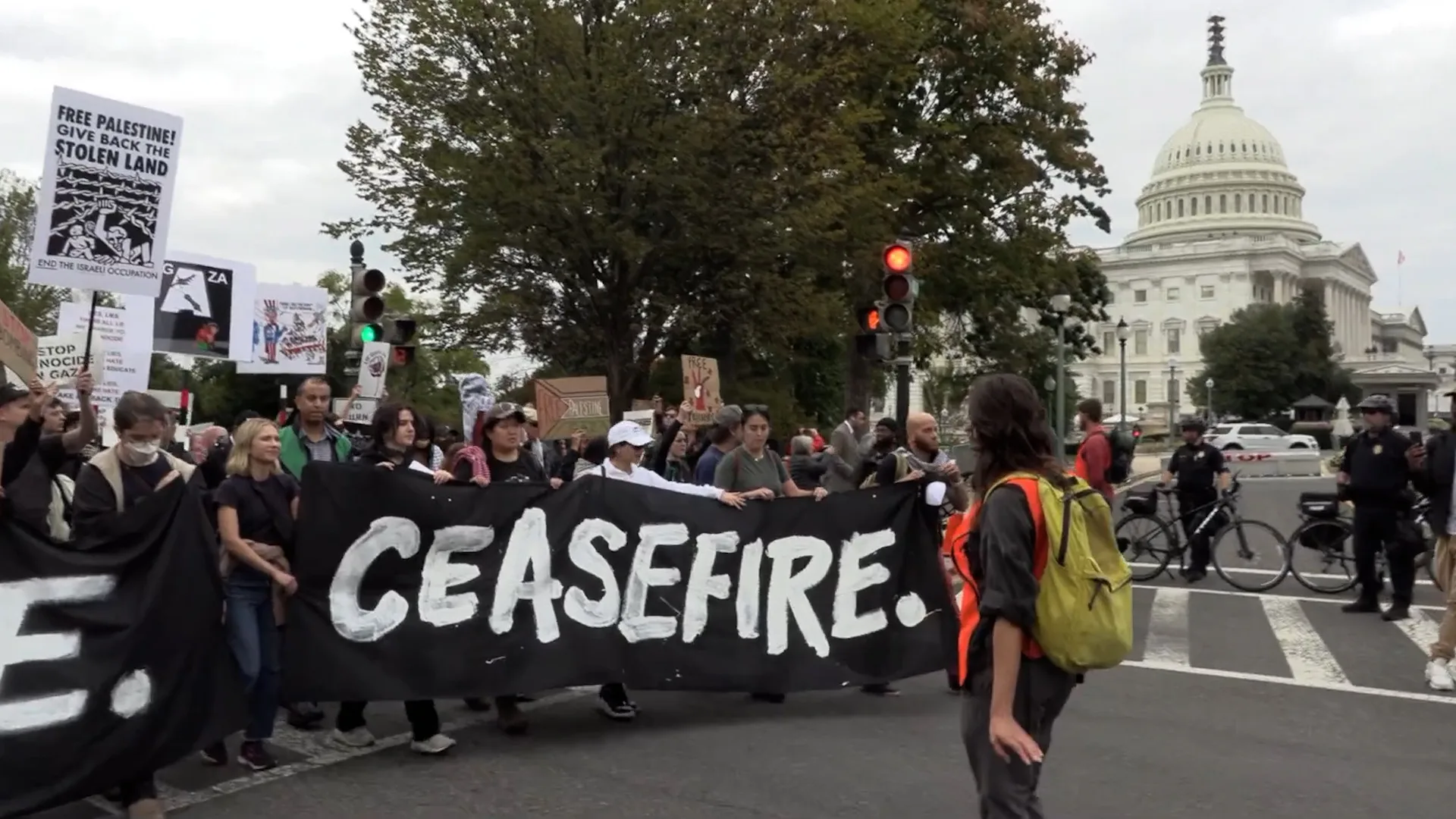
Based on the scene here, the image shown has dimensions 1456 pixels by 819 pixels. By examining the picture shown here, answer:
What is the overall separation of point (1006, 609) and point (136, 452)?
13.8 ft

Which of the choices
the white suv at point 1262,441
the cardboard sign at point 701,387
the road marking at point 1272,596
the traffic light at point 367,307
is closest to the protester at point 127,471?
the cardboard sign at point 701,387

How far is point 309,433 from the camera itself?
766cm

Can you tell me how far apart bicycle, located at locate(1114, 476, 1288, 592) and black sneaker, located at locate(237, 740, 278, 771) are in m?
9.54

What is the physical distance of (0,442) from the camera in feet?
19.7

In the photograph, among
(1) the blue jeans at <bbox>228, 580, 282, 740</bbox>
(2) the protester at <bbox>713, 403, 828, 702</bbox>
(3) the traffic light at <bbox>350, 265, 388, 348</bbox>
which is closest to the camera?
(1) the blue jeans at <bbox>228, 580, 282, 740</bbox>

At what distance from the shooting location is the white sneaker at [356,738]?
6.74m

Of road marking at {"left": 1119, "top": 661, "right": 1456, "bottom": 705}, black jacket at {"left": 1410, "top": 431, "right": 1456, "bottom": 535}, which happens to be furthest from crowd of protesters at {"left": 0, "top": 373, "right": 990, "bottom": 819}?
black jacket at {"left": 1410, "top": 431, "right": 1456, "bottom": 535}

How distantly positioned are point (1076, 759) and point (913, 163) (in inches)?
947

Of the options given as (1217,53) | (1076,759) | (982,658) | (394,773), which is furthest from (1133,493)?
(1217,53)

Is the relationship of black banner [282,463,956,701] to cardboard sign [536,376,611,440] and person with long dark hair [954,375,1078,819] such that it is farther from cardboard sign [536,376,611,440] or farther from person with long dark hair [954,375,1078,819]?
cardboard sign [536,376,611,440]

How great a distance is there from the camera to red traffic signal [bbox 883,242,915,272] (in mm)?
12173

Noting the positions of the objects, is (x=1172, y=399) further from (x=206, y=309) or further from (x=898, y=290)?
(x=206, y=309)

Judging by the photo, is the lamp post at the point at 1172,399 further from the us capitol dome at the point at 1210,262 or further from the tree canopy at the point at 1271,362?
the us capitol dome at the point at 1210,262

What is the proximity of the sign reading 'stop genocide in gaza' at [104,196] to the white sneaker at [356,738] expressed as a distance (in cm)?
277
